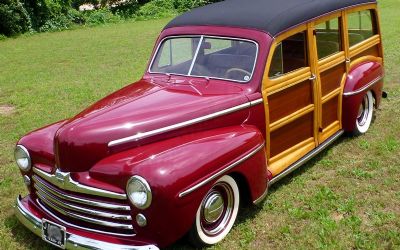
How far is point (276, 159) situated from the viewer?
436 centimetres

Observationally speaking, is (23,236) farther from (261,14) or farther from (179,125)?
(261,14)

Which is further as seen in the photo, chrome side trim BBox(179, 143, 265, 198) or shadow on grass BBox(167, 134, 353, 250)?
shadow on grass BBox(167, 134, 353, 250)

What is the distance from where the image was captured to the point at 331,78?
5008mm

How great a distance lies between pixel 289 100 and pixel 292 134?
→ 1.16 feet

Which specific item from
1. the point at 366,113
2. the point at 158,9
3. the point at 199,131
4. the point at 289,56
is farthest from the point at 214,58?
the point at 158,9

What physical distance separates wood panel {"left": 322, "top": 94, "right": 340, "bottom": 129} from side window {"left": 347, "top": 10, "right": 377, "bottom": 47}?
0.82 metres

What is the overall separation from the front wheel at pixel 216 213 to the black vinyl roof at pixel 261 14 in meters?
1.48

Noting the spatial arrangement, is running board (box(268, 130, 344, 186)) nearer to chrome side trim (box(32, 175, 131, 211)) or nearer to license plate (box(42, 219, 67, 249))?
chrome side trim (box(32, 175, 131, 211))

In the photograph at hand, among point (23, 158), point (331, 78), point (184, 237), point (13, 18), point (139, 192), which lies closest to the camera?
point (139, 192)

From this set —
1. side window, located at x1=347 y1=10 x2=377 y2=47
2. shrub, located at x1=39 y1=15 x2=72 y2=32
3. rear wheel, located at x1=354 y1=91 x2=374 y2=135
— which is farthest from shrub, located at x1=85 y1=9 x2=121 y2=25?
rear wheel, located at x1=354 y1=91 x2=374 y2=135

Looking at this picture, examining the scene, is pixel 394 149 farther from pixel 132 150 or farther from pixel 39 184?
pixel 39 184

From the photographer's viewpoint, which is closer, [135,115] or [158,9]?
[135,115]

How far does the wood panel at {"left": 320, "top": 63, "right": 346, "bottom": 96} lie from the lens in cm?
487

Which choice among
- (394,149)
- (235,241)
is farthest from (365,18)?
(235,241)
